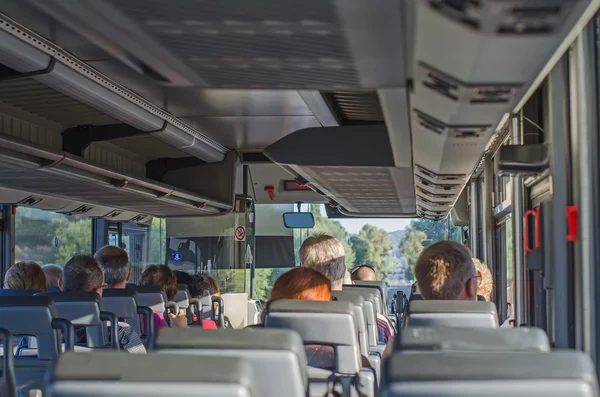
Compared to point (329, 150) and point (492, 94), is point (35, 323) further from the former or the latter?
point (329, 150)

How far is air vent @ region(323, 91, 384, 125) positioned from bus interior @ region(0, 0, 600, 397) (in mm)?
39

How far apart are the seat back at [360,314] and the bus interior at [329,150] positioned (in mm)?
17

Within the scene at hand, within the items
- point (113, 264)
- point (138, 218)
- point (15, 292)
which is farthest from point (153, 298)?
point (138, 218)

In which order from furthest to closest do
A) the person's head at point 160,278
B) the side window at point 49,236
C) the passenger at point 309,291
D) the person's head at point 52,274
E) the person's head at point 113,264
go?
the side window at point 49,236, the person's head at point 52,274, the person's head at point 160,278, the person's head at point 113,264, the passenger at point 309,291

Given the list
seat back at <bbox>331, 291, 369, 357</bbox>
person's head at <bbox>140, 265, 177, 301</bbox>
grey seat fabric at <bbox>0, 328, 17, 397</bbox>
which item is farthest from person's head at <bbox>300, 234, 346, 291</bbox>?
person's head at <bbox>140, 265, 177, 301</bbox>

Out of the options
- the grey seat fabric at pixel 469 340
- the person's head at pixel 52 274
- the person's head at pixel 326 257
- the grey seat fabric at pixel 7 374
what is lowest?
the grey seat fabric at pixel 7 374

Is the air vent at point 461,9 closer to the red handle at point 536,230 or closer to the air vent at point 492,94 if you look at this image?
the air vent at point 492,94

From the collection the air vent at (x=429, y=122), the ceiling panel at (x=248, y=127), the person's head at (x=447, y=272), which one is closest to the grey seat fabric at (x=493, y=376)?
the air vent at (x=429, y=122)

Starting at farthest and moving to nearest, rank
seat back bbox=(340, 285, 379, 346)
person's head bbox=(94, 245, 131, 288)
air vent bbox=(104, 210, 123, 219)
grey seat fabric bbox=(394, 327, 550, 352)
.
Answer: air vent bbox=(104, 210, 123, 219)
person's head bbox=(94, 245, 131, 288)
seat back bbox=(340, 285, 379, 346)
grey seat fabric bbox=(394, 327, 550, 352)

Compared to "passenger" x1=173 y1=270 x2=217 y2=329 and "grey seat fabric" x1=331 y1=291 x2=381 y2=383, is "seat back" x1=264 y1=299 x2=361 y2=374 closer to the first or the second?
"grey seat fabric" x1=331 y1=291 x2=381 y2=383

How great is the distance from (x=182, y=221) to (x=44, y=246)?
3000 mm

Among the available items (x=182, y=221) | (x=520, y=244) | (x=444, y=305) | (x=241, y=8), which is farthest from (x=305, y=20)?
(x=182, y=221)

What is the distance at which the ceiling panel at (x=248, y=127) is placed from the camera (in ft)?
28.5

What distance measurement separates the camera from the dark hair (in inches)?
239
